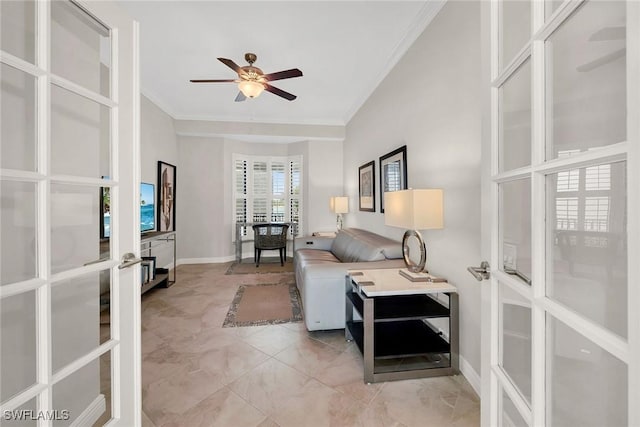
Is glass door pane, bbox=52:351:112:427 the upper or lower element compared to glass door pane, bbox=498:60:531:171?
lower

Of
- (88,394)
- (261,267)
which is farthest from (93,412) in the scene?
(261,267)

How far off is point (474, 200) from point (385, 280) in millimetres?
828

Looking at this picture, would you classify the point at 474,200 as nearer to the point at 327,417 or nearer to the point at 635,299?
the point at 635,299

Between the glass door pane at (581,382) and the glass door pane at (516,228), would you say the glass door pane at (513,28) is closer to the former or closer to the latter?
the glass door pane at (516,228)

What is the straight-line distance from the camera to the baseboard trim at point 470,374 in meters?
1.67

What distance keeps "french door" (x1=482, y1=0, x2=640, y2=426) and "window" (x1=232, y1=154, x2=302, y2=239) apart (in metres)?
5.03

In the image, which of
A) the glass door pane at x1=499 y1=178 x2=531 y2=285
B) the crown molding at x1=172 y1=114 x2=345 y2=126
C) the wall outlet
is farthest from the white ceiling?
the wall outlet

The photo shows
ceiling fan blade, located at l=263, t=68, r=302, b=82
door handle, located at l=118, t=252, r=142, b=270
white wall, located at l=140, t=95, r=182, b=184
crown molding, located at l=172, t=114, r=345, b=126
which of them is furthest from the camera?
crown molding, located at l=172, t=114, r=345, b=126

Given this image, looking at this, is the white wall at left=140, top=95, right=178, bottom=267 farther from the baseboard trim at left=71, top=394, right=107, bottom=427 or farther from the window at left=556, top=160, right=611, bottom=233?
the window at left=556, top=160, right=611, bottom=233

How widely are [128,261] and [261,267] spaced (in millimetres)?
3967

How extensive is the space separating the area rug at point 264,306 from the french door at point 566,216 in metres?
2.14

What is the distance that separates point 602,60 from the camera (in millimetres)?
597

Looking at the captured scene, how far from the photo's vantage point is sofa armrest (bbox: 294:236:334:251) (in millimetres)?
4275

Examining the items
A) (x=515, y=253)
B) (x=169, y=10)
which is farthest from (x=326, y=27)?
(x=515, y=253)
